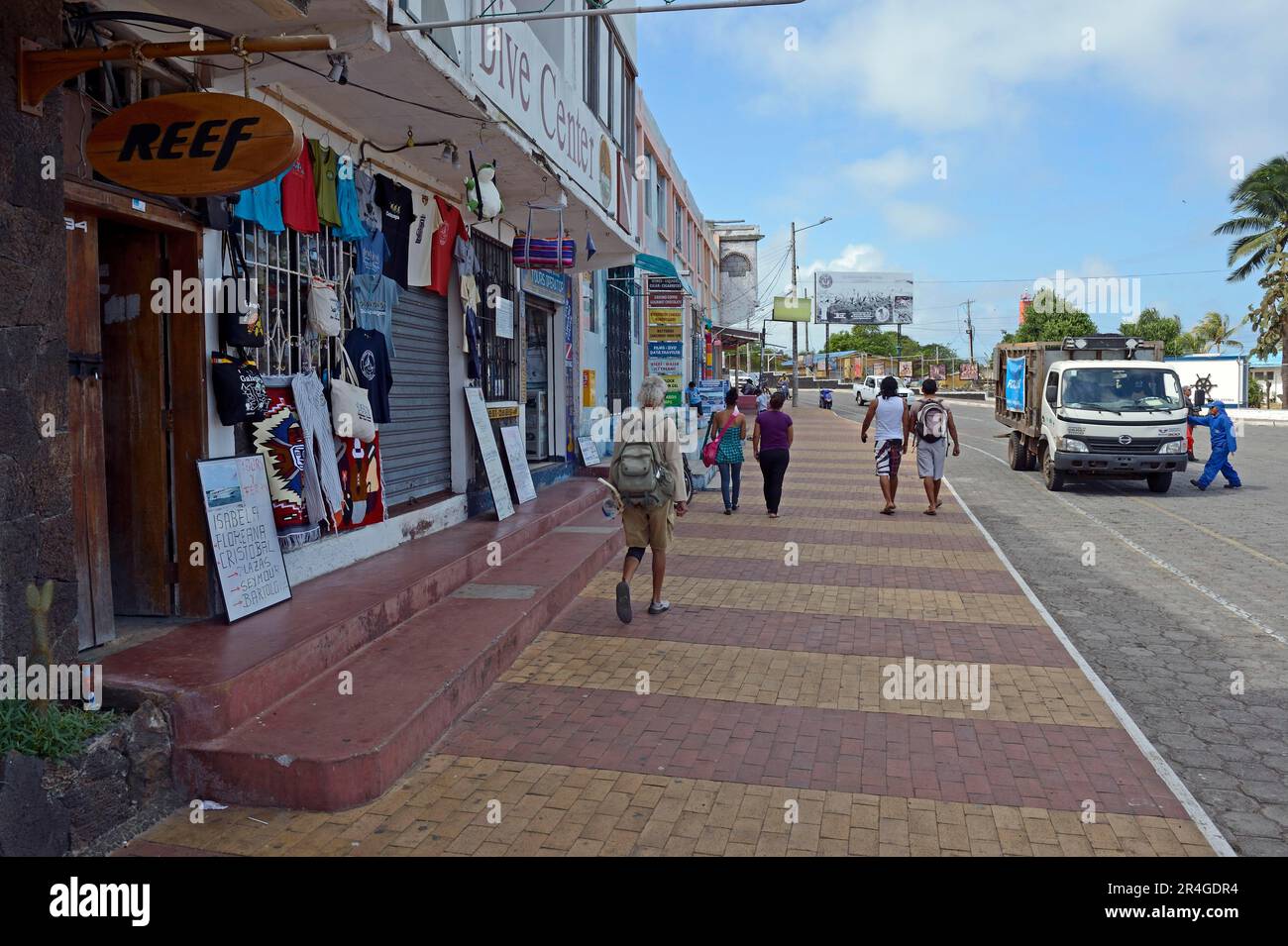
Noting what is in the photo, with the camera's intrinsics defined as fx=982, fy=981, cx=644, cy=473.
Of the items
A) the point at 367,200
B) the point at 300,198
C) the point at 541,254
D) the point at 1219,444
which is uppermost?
the point at 541,254

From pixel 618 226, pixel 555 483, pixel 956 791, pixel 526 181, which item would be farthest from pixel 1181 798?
pixel 618 226

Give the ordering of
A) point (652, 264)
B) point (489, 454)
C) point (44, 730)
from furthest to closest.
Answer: point (652, 264) < point (489, 454) < point (44, 730)

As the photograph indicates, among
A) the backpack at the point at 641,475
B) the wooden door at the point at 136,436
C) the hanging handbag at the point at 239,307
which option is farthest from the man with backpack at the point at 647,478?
the wooden door at the point at 136,436

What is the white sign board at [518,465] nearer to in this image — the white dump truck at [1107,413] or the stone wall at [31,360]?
the stone wall at [31,360]

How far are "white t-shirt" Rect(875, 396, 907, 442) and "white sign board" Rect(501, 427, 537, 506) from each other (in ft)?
15.8

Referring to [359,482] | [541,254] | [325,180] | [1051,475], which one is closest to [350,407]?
[359,482]

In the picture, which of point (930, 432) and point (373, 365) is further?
point (930, 432)

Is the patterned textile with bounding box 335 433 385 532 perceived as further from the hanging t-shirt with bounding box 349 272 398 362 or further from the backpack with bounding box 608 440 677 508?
the backpack with bounding box 608 440 677 508

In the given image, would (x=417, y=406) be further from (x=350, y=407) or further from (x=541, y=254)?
(x=541, y=254)

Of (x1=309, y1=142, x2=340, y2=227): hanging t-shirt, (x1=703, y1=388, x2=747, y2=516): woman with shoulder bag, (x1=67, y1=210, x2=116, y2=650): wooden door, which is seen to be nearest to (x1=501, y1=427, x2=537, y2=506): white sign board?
(x1=703, y1=388, x2=747, y2=516): woman with shoulder bag

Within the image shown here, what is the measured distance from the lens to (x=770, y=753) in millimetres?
4906

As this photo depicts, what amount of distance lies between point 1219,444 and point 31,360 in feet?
53.0

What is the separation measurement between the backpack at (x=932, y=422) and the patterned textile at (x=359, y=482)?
7338mm

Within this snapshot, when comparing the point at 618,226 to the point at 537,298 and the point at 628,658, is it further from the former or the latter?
the point at 628,658
